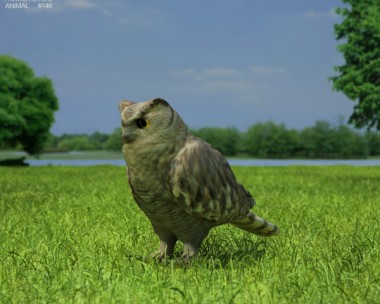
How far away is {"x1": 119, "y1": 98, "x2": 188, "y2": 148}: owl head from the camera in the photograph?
3.49 meters

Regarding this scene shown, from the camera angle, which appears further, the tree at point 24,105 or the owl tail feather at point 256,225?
the tree at point 24,105

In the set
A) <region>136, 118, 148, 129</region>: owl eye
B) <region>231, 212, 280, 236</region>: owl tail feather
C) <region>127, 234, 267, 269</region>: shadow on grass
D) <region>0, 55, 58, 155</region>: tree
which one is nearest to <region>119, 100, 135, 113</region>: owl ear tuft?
<region>136, 118, 148, 129</region>: owl eye

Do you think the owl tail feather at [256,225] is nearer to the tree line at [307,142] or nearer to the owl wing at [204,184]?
the owl wing at [204,184]

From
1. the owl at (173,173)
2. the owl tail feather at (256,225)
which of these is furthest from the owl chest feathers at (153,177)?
the owl tail feather at (256,225)

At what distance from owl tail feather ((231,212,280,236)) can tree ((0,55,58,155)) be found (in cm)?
3274

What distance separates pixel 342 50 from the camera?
17.3 metres

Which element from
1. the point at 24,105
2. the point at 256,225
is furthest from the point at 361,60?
the point at 24,105

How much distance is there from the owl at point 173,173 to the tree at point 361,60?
1381 cm

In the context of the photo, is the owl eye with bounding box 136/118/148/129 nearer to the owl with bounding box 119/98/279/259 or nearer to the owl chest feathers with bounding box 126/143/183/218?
the owl with bounding box 119/98/279/259

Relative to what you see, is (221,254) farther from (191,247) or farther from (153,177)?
→ (153,177)

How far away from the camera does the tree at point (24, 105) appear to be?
116ft

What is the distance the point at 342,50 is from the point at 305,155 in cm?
4853

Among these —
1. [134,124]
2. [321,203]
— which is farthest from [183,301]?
[321,203]

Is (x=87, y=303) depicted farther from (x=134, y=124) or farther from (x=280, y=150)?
(x=280, y=150)
